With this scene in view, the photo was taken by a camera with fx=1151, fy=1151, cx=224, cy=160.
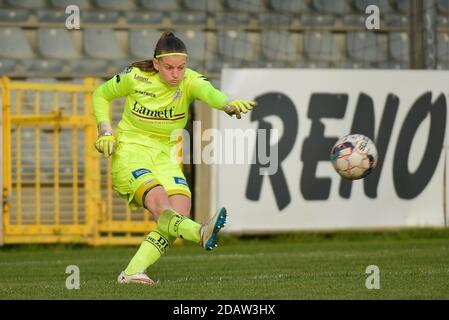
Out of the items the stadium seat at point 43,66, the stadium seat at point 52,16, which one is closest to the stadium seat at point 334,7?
the stadium seat at point 52,16

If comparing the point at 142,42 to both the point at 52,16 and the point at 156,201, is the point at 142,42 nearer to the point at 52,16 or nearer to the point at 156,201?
the point at 52,16

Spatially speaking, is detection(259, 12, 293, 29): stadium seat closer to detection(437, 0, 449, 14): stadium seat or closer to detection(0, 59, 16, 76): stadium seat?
detection(437, 0, 449, 14): stadium seat

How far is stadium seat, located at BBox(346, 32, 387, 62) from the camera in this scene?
15289 millimetres

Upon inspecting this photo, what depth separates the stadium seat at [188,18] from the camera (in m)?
15.3

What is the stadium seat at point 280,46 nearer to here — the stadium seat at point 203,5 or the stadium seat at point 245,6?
the stadium seat at point 245,6

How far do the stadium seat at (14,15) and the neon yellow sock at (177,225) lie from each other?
328 inches

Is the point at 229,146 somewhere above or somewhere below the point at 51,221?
above

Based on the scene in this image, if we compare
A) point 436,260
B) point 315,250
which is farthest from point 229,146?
point 436,260

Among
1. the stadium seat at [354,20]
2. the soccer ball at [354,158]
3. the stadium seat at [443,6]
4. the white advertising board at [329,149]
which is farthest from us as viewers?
the stadium seat at [443,6]

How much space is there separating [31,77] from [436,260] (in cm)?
717

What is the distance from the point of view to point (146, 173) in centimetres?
749

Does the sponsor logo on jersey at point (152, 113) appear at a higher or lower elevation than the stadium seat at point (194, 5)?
lower

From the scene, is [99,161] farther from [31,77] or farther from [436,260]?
[436,260]

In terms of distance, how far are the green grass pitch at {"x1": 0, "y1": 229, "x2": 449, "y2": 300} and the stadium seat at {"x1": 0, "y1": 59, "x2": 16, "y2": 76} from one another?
2.95 metres
